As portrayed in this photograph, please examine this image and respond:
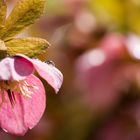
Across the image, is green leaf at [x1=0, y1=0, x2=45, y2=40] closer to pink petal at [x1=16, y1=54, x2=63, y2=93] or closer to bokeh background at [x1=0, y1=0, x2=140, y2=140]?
pink petal at [x1=16, y1=54, x2=63, y2=93]

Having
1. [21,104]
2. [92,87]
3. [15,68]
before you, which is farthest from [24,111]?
[92,87]

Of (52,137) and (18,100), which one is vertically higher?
(18,100)

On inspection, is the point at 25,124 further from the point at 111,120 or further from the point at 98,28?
the point at 98,28

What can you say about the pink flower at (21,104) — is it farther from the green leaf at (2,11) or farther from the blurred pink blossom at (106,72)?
the blurred pink blossom at (106,72)

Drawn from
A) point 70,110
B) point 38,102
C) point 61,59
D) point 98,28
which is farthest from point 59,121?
point 38,102

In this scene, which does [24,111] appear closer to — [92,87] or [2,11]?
[2,11]
